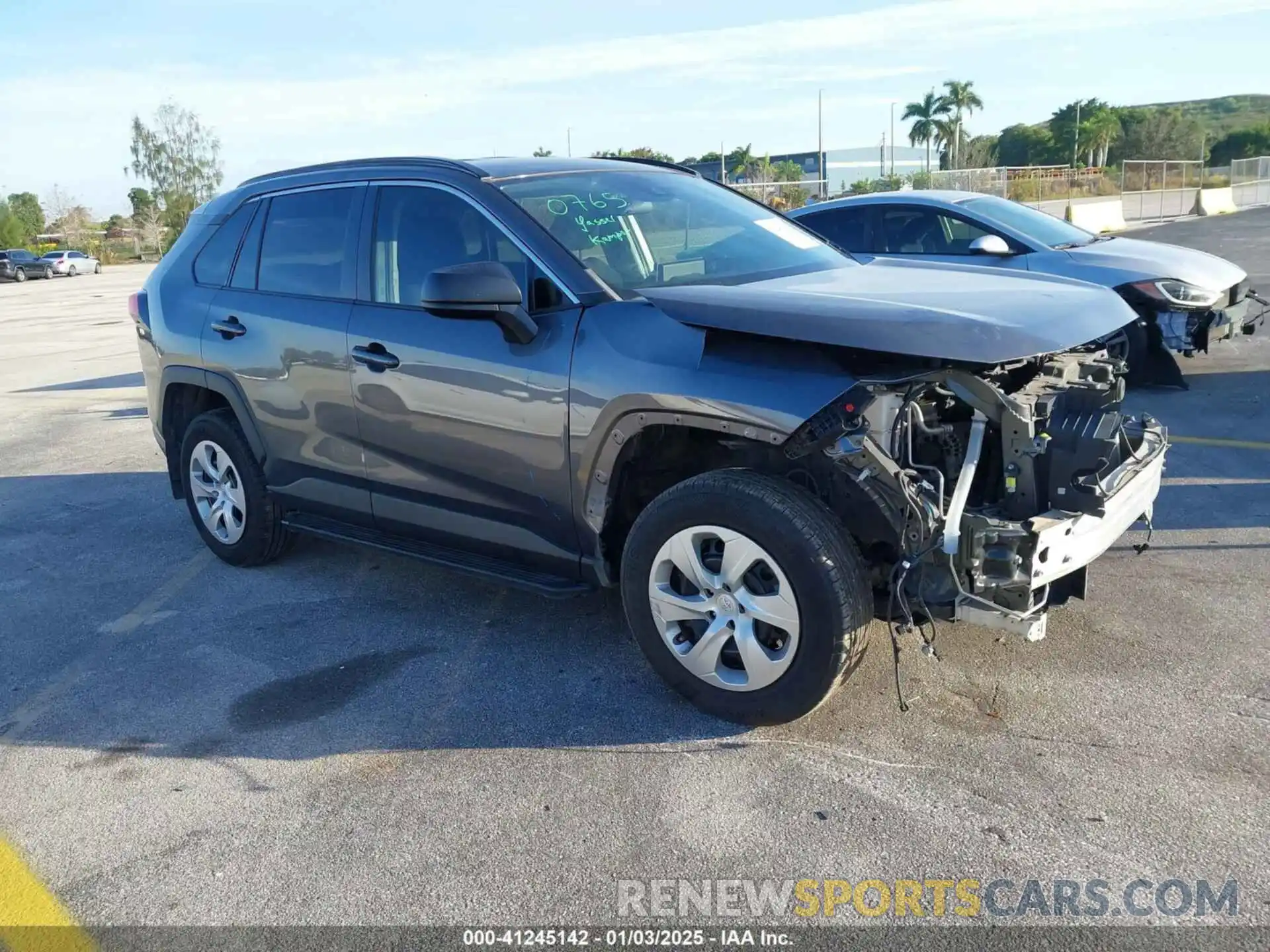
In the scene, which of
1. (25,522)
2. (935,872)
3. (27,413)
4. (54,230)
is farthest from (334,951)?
(54,230)

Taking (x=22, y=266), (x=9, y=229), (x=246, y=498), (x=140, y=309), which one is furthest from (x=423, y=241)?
(x=9, y=229)

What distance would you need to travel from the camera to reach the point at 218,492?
5.48 metres

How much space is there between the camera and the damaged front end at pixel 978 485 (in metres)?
3.25

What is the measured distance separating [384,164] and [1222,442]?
215 inches

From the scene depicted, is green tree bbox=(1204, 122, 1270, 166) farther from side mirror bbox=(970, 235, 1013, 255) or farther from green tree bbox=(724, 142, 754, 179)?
side mirror bbox=(970, 235, 1013, 255)

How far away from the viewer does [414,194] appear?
4426 mm

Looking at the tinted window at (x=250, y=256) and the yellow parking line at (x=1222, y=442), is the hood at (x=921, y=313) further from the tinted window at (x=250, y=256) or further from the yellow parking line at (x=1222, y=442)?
the yellow parking line at (x=1222, y=442)

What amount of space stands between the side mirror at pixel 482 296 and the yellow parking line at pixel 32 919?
2.15m

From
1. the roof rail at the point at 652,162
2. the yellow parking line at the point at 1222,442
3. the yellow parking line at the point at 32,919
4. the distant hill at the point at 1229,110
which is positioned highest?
the distant hill at the point at 1229,110

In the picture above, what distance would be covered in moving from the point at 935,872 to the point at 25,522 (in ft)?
19.5

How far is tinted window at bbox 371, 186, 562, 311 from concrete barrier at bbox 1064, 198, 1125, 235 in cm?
2782

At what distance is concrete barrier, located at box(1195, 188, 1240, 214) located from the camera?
37375 mm

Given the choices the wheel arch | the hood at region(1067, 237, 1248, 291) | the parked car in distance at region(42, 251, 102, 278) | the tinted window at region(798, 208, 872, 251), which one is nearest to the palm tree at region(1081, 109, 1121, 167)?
the parked car in distance at region(42, 251, 102, 278)

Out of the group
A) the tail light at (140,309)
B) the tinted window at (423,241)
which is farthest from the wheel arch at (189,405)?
the tinted window at (423,241)
